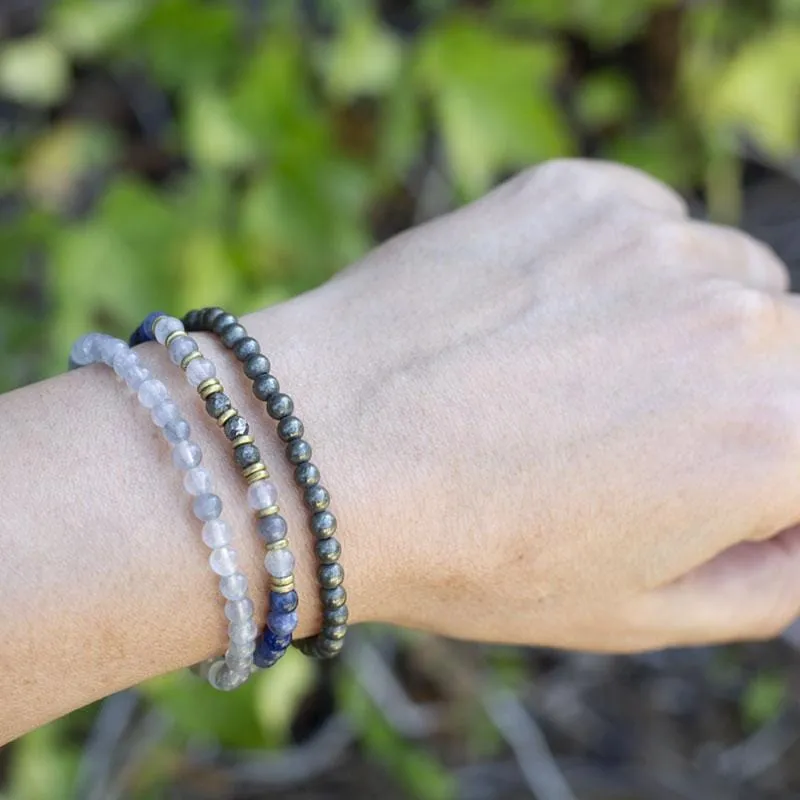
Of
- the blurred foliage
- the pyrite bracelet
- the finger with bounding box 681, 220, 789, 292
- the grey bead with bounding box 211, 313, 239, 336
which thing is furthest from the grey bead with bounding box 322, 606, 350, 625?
the blurred foliage

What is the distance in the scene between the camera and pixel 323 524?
734 mm

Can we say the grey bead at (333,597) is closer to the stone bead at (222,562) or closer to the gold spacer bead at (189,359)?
the stone bead at (222,562)

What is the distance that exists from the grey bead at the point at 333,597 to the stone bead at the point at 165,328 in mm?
220

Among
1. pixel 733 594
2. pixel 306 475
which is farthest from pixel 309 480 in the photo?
pixel 733 594

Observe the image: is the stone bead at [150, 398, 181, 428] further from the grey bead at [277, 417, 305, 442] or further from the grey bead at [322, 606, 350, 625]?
the grey bead at [322, 606, 350, 625]

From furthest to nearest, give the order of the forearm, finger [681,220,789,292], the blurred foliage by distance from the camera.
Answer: the blurred foliage, finger [681,220,789,292], the forearm

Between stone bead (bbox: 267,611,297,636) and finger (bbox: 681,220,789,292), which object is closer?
Result: stone bead (bbox: 267,611,297,636)

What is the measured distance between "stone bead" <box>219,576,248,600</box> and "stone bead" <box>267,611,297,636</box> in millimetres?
32

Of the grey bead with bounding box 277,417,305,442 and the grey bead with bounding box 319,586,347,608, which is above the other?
the grey bead with bounding box 277,417,305,442

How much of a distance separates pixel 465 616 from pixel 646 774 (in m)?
0.98

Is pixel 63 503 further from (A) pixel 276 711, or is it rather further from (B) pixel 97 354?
(A) pixel 276 711

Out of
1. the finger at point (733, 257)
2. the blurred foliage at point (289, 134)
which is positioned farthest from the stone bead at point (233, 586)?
the blurred foliage at point (289, 134)

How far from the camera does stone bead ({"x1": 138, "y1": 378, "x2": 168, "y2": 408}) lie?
2.44 ft

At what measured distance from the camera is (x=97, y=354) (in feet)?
2.60
